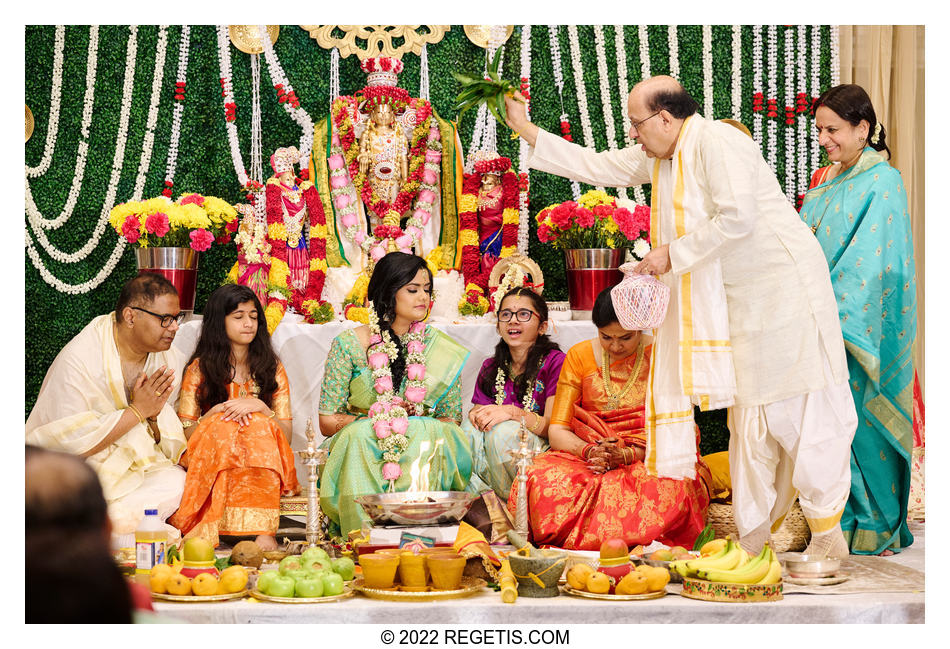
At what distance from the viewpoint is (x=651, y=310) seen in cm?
402

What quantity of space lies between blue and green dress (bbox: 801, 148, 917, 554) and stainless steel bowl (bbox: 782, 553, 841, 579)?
73cm

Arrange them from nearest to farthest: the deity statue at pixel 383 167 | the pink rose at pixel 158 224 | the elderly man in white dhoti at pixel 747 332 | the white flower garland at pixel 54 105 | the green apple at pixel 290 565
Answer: the green apple at pixel 290 565
the elderly man in white dhoti at pixel 747 332
the pink rose at pixel 158 224
the deity statue at pixel 383 167
the white flower garland at pixel 54 105

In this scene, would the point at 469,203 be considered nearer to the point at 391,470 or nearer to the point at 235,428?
the point at 391,470

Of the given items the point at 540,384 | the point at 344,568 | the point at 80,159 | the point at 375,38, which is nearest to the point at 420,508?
the point at 344,568

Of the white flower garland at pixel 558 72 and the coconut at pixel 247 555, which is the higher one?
the white flower garland at pixel 558 72

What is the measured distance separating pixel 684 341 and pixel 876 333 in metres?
1.08

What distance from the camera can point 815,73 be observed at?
664cm

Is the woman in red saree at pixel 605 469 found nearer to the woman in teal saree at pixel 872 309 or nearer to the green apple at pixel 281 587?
the woman in teal saree at pixel 872 309

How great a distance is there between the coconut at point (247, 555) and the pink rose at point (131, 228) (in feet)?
7.98

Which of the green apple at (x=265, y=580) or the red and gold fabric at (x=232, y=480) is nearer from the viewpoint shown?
the green apple at (x=265, y=580)

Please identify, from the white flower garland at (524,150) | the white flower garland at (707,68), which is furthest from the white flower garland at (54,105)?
the white flower garland at (707,68)

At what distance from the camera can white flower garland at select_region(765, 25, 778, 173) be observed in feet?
22.0

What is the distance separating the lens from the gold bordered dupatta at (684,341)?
3.92 meters
